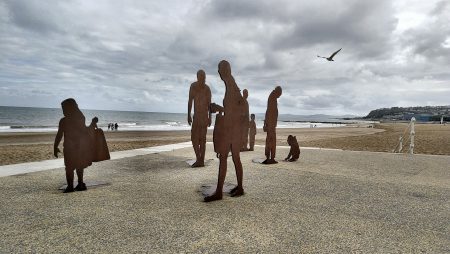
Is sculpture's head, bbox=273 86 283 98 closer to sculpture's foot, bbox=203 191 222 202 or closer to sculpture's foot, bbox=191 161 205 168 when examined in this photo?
sculpture's foot, bbox=191 161 205 168

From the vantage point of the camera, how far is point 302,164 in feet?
30.0

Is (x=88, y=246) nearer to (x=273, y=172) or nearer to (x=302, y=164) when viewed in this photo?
(x=273, y=172)

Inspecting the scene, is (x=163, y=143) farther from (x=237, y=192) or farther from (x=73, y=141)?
(x=237, y=192)

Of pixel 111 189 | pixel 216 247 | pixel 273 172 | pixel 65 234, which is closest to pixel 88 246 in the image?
pixel 65 234

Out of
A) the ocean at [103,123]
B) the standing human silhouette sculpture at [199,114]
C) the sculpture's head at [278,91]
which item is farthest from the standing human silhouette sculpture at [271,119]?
the ocean at [103,123]

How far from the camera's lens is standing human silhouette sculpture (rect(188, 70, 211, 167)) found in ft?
27.4

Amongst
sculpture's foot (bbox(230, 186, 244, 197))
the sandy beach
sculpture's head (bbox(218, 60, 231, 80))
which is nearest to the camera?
sculpture's head (bbox(218, 60, 231, 80))

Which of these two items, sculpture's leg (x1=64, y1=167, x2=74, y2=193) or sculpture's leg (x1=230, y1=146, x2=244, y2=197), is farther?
sculpture's leg (x1=64, y1=167, x2=74, y2=193)

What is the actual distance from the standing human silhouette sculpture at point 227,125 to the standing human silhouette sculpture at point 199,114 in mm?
3163

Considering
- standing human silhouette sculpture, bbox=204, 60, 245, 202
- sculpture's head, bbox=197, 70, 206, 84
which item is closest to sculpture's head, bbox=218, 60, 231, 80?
standing human silhouette sculpture, bbox=204, 60, 245, 202

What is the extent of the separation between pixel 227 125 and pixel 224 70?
943 mm

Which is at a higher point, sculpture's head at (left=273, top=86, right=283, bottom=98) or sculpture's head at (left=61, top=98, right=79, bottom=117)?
sculpture's head at (left=273, top=86, right=283, bottom=98)

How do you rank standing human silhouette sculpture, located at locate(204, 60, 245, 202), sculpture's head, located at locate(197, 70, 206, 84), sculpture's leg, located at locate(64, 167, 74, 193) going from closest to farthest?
1. standing human silhouette sculpture, located at locate(204, 60, 245, 202)
2. sculpture's leg, located at locate(64, 167, 74, 193)
3. sculpture's head, located at locate(197, 70, 206, 84)

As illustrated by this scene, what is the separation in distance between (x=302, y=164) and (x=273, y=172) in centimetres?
187
